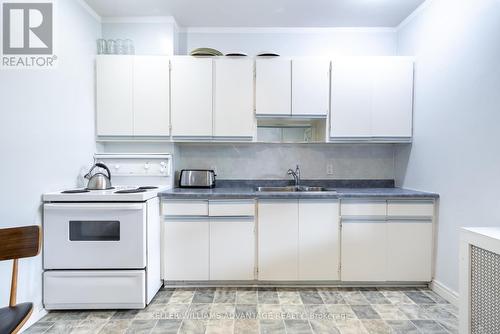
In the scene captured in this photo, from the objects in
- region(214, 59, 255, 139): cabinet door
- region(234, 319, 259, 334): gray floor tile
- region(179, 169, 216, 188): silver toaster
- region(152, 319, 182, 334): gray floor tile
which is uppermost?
region(214, 59, 255, 139): cabinet door

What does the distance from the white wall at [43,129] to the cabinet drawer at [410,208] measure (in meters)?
2.88

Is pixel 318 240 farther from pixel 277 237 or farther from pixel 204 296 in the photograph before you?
pixel 204 296

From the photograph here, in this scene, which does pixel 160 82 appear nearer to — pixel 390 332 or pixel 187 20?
pixel 187 20

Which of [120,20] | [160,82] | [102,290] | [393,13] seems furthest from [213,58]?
[102,290]

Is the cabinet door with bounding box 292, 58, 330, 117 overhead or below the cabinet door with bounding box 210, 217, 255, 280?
overhead

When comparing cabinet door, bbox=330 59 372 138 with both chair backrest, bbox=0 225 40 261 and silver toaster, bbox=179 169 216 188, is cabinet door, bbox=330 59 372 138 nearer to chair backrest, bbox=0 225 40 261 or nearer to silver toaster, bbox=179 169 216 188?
silver toaster, bbox=179 169 216 188

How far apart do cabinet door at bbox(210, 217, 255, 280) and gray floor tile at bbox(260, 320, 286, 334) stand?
54 cm

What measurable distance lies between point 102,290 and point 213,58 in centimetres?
228

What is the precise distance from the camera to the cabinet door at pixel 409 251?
2457 millimetres

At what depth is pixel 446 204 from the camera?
7.59ft

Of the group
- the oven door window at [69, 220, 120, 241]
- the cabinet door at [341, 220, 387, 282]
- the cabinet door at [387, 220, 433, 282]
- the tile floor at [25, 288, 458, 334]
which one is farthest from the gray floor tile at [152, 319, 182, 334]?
the cabinet door at [387, 220, 433, 282]

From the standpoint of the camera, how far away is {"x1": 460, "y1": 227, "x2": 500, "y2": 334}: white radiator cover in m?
1.42

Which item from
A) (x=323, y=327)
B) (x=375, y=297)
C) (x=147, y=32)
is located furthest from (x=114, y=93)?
(x=375, y=297)

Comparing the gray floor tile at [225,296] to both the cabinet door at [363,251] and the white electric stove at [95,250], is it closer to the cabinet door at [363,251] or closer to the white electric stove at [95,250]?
the white electric stove at [95,250]
